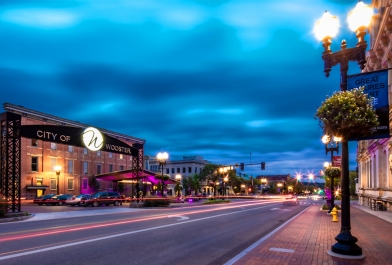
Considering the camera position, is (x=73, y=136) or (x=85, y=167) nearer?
(x=73, y=136)

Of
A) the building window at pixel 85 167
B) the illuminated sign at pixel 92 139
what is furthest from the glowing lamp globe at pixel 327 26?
the building window at pixel 85 167

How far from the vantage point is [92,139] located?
1099 inches

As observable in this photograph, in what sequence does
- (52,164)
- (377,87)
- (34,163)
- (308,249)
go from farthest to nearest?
(52,164) < (34,163) < (308,249) < (377,87)

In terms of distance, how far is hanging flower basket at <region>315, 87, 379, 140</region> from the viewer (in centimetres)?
853

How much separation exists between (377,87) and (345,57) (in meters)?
1.42

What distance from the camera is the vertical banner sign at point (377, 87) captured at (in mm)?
9555

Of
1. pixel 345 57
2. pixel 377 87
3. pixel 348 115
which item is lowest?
pixel 348 115

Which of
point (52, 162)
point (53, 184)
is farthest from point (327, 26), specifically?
point (52, 162)

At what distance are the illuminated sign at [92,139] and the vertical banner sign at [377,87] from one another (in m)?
21.9

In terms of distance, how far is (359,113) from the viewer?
8.57 m

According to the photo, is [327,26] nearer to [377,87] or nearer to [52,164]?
[377,87]

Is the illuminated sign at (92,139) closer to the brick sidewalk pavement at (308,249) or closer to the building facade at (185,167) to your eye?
the brick sidewalk pavement at (308,249)

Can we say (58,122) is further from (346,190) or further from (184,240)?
(346,190)

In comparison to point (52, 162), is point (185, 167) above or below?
below
